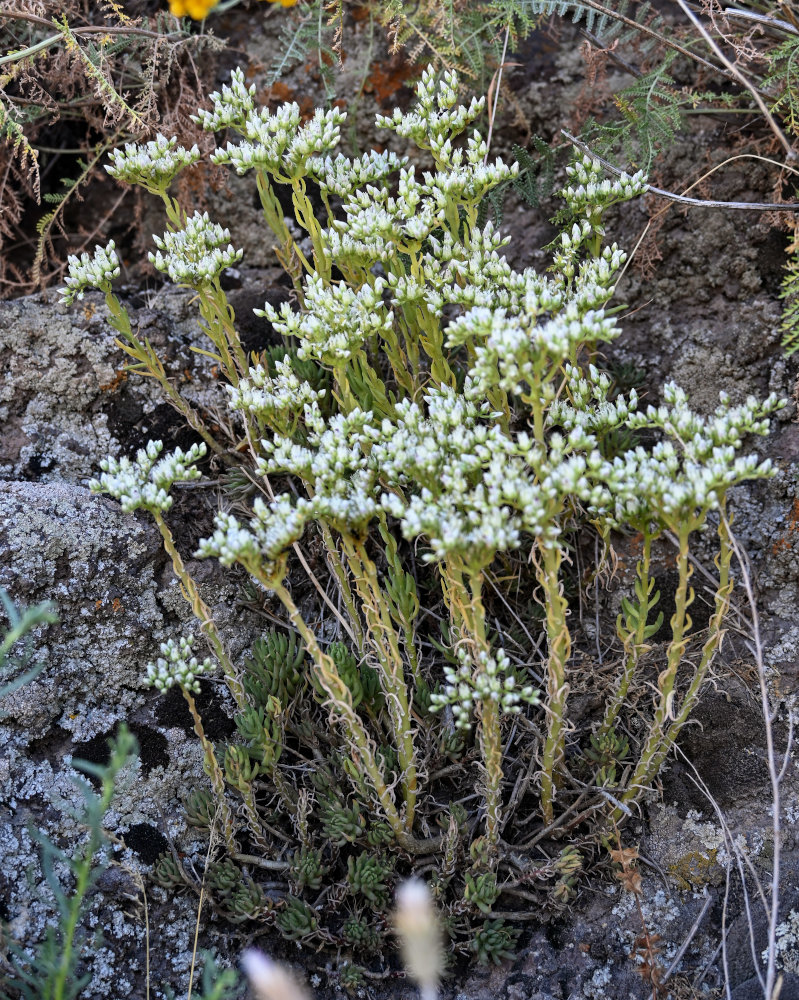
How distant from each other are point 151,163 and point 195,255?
37cm

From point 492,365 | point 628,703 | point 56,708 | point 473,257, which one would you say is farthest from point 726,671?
point 56,708

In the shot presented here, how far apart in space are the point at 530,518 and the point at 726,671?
1.36m

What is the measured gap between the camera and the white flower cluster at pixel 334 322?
267cm

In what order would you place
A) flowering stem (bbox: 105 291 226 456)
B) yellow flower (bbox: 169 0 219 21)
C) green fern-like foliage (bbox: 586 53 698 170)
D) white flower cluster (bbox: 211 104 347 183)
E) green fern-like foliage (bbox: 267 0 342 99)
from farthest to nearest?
green fern-like foliage (bbox: 267 0 342 99) < green fern-like foliage (bbox: 586 53 698 170) < flowering stem (bbox: 105 291 226 456) < white flower cluster (bbox: 211 104 347 183) < yellow flower (bbox: 169 0 219 21)

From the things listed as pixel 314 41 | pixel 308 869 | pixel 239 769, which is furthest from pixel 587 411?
pixel 314 41

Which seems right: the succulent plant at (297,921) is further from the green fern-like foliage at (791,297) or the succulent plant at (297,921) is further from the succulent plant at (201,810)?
the green fern-like foliage at (791,297)

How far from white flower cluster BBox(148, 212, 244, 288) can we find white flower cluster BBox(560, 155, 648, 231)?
1.23 metres

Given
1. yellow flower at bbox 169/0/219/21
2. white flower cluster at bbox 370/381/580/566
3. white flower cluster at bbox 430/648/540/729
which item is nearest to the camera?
white flower cluster at bbox 370/381/580/566

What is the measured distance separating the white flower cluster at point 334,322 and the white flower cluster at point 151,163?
74 centimetres

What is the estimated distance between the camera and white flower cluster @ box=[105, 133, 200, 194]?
10.0ft

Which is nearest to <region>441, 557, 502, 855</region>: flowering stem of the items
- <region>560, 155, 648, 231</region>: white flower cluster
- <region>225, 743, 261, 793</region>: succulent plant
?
<region>225, 743, 261, 793</region>: succulent plant

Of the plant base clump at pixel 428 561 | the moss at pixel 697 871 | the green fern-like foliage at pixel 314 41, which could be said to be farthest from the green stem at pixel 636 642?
the green fern-like foliage at pixel 314 41

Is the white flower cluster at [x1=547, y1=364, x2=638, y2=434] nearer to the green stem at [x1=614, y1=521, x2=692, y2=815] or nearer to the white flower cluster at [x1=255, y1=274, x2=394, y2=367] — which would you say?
the green stem at [x1=614, y1=521, x2=692, y2=815]

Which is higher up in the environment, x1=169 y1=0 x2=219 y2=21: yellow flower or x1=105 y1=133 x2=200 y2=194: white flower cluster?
x1=169 y1=0 x2=219 y2=21: yellow flower
